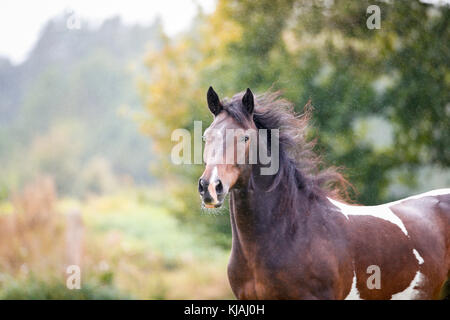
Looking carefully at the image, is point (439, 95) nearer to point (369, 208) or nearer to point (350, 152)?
point (350, 152)

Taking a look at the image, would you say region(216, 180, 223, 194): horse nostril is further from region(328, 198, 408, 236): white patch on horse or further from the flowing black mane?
region(328, 198, 408, 236): white patch on horse

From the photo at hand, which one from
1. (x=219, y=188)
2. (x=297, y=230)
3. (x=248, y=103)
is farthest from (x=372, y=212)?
(x=219, y=188)

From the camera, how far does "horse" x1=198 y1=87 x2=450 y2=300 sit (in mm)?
3307

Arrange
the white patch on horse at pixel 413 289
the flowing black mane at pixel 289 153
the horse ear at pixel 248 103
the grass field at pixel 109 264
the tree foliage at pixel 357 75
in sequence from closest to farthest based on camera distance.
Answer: the horse ear at pixel 248 103 → the flowing black mane at pixel 289 153 → the white patch on horse at pixel 413 289 → the tree foliage at pixel 357 75 → the grass field at pixel 109 264

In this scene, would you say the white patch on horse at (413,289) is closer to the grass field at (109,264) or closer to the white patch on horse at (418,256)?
the white patch on horse at (418,256)

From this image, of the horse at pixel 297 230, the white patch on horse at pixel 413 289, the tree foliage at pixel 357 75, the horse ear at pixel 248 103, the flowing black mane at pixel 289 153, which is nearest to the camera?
the horse at pixel 297 230

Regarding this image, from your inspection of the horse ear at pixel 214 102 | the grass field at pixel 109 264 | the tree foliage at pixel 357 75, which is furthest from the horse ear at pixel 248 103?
the grass field at pixel 109 264

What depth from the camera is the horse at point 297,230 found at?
331 centimetres

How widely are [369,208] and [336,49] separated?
13.7 feet

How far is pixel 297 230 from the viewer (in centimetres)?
350

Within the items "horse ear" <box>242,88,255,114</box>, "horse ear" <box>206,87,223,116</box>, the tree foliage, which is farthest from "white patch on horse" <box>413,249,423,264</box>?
the tree foliage

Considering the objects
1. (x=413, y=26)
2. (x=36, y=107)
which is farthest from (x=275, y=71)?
(x=36, y=107)

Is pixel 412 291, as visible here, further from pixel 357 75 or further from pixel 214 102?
pixel 357 75

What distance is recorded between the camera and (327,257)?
11.1ft
